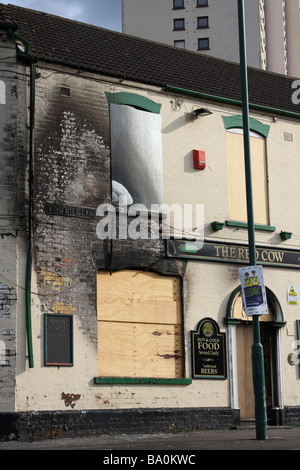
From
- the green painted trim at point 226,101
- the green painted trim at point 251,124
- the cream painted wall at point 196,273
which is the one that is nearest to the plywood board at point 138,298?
the cream painted wall at point 196,273

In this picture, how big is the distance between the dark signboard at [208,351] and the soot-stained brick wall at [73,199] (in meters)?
1.85

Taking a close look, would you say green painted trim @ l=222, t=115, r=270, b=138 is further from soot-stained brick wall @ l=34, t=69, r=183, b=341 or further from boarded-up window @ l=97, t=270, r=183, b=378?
boarded-up window @ l=97, t=270, r=183, b=378

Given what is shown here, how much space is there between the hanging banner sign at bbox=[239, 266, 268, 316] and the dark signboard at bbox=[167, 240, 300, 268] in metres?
3.37

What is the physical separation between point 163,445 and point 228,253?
281 inches

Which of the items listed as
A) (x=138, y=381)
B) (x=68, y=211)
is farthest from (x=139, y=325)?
(x=68, y=211)

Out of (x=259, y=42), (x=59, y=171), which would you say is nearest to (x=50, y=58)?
(x=59, y=171)

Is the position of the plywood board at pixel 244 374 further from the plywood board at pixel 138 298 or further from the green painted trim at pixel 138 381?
the plywood board at pixel 138 298

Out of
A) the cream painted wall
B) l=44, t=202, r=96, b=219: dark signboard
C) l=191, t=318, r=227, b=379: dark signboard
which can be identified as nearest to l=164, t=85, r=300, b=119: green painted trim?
the cream painted wall

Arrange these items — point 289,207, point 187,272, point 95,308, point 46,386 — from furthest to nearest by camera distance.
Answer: point 289,207 → point 187,272 → point 95,308 → point 46,386

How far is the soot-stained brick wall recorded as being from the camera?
17.0 metres

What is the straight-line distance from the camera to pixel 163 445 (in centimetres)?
1366

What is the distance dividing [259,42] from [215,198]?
41.1 meters

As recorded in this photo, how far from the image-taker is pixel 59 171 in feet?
57.4

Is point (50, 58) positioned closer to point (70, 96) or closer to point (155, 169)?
point (70, 96)
